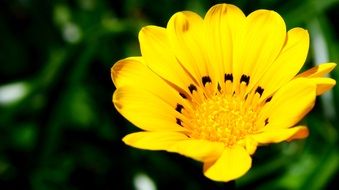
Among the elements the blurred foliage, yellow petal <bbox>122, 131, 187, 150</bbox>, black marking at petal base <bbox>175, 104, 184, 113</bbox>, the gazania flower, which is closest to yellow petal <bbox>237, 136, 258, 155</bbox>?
the gazania flower

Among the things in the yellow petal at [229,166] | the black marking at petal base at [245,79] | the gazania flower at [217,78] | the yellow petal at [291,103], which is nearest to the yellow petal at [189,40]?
the gazania flower at [217,78]

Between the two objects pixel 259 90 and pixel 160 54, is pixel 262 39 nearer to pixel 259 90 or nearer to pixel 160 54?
pixel 259 90

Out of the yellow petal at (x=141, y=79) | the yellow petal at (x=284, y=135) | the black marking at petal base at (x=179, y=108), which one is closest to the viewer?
the yellow petal at (x=284, y=135)

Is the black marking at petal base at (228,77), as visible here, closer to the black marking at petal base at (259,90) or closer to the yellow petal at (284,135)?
the black marking at petal base at (259,90)

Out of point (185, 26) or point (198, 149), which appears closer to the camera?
point (198, 149)

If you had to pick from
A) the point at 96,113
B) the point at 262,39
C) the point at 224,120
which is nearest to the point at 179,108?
the point at 224,120

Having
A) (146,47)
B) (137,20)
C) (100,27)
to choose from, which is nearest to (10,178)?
(100,27)
